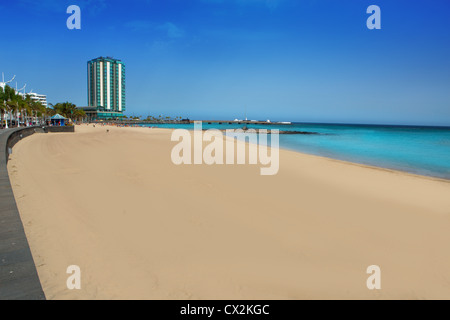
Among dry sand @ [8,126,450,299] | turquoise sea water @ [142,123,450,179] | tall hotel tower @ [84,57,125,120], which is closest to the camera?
dry sand @ [8,126,450,299]

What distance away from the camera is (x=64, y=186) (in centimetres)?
750

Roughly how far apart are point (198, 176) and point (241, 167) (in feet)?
9.14

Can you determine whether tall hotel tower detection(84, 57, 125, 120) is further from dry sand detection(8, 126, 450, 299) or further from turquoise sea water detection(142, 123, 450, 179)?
dry sand detection(8, 126, 450, 299)

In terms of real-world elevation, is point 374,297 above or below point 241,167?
below

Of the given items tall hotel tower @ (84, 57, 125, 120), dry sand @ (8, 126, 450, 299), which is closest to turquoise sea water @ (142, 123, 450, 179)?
dry sand @ (8, 126, 450, 299)

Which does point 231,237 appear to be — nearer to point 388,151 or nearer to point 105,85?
point 388,151

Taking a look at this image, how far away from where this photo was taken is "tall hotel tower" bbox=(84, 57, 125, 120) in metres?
140

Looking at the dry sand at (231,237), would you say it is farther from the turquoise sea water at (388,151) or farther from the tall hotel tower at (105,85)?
the tall hotel tower at (105,85)

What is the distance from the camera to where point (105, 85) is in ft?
466

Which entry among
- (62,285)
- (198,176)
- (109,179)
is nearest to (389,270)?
(62,285)

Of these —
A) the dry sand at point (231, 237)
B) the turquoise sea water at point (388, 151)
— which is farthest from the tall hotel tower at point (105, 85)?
the dry sand at point (231, 237)

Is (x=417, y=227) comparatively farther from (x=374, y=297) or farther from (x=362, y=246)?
(x=374, y=297)

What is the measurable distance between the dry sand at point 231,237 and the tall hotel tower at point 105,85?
14419 centimetres

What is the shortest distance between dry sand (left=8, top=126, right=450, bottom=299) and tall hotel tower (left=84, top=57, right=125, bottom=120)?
144193 mm
